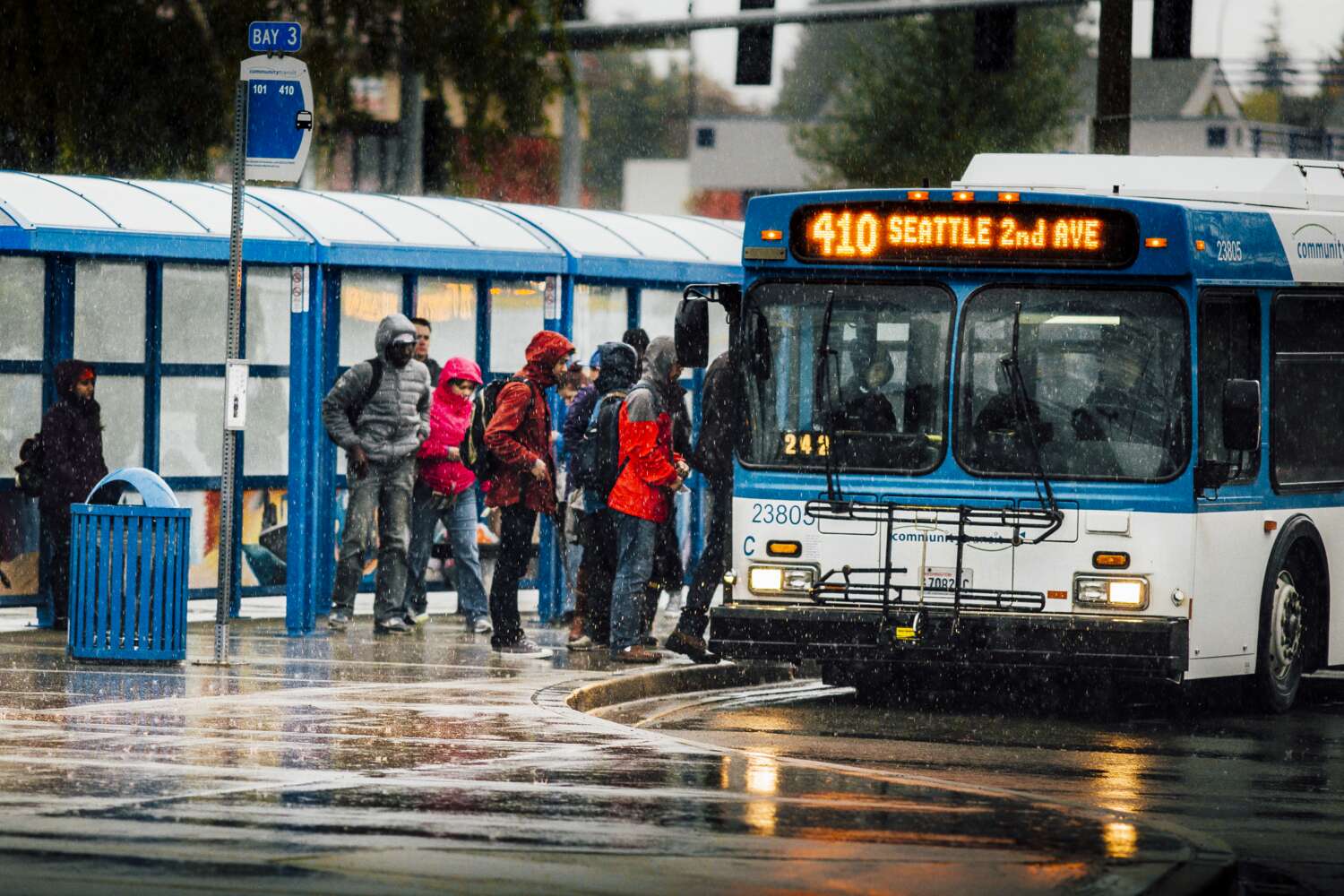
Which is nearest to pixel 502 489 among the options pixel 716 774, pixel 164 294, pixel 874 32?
pixel 164 294

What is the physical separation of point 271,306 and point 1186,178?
6.03 meters

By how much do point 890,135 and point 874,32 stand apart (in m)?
20.5

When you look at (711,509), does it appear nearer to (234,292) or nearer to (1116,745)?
(234,292)

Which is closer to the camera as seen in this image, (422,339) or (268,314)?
(422,339)

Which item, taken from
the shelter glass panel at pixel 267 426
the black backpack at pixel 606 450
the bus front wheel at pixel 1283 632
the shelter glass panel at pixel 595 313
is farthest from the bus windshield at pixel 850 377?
the shelter glass panel at pixel 595 313

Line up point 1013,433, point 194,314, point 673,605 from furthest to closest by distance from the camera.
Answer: point 673,605 < point 194,314 < point 1013,433

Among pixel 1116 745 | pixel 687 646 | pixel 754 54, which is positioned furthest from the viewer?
pixel 754 54

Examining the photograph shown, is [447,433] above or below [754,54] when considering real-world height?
below

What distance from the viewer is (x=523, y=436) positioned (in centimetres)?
1565

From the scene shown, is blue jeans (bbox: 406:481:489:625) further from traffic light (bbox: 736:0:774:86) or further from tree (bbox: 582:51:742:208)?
tree (bbox: 582:51:742:208)

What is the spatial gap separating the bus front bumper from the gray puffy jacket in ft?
10.8

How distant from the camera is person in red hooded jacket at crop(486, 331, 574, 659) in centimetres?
1547

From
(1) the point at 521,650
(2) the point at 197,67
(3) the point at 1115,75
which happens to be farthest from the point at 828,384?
(2) the point at 197,67

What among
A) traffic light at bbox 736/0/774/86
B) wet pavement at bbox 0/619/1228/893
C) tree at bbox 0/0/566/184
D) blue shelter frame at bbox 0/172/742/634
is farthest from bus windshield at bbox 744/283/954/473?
tree at bbox 0/0/566/184
